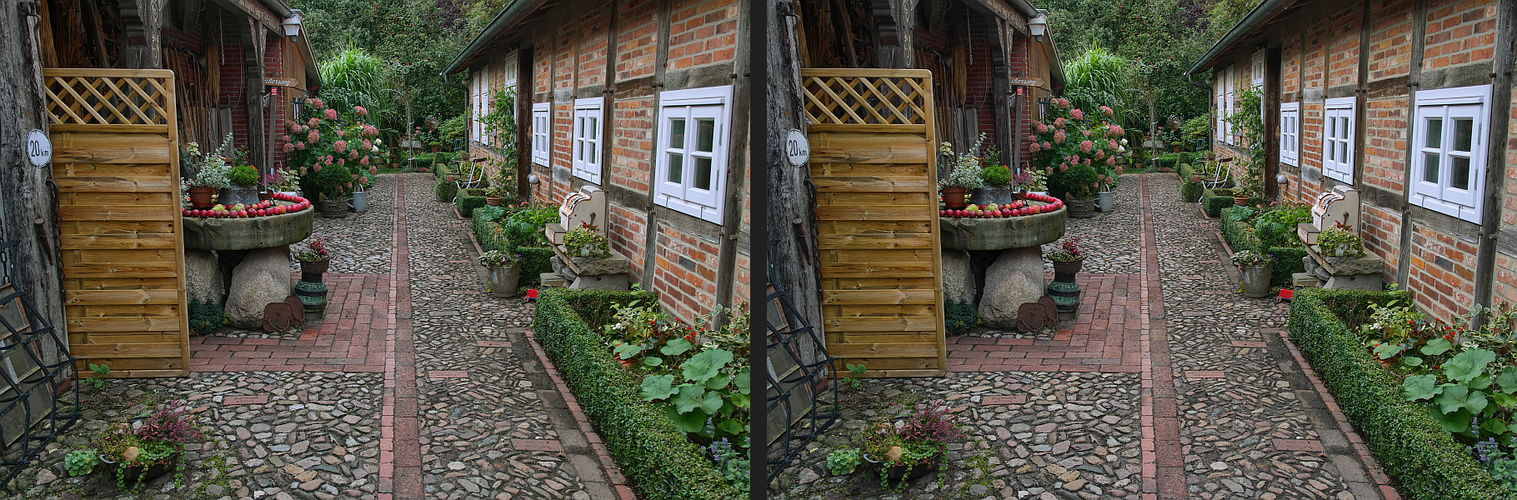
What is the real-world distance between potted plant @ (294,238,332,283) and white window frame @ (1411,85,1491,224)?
7321mm

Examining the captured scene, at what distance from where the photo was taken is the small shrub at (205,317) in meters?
5.70

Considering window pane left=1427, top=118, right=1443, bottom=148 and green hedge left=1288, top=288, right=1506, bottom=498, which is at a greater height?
window pane left=1427, top=118, right=1443, bottom=148

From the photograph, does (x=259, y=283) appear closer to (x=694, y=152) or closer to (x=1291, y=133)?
(x=694, y=152)

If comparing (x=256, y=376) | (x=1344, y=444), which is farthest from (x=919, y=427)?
(x=256, y=376)

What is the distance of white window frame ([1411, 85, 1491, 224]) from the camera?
6.01 meters

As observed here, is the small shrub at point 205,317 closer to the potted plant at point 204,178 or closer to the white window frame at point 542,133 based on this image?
the potted plant at point 204,178

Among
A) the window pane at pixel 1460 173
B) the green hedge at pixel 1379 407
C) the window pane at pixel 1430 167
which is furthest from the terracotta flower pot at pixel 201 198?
the window pane at pixel 1430 167

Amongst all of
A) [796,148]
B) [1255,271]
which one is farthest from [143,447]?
[1255,271]

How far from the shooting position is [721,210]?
13.6 ft

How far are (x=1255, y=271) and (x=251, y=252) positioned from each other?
9.02 m

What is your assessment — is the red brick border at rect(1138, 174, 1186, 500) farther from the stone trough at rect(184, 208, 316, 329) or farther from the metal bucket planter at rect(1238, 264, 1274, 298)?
the stone trough at rect(184, 208, 316, 329)

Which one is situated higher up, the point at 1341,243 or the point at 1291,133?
the point at 1291,133

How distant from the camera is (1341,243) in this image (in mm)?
8492

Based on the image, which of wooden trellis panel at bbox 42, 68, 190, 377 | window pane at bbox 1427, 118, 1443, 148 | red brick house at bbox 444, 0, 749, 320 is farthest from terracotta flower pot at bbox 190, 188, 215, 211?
window pane at bbox 1427, 118, 1443, 148
